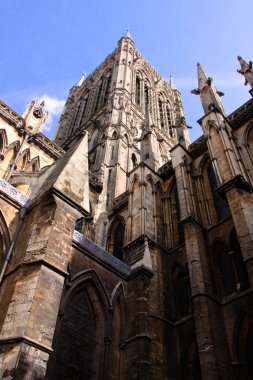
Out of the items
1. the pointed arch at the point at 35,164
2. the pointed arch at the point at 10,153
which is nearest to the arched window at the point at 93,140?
the pointed arch at the point at 35,164

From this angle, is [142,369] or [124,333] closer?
[142,369]

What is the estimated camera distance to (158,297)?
11914mm

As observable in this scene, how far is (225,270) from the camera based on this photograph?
11547 mm

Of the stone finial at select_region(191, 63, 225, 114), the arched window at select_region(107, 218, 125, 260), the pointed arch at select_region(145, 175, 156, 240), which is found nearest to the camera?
the pointed arch at select_region(145, 175, 156, 240)

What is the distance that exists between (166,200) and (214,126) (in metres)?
3.77

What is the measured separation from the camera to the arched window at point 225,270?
1097cm

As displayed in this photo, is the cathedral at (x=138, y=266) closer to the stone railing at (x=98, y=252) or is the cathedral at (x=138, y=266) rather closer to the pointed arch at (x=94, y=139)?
the stone railing at (x=98, y=252)

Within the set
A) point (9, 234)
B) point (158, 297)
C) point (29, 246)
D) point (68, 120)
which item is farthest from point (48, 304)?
point (68, 120)

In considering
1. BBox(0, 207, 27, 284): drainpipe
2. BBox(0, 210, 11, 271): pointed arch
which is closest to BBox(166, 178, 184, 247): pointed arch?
BBox(0, 207, 27, 284): drainpipe

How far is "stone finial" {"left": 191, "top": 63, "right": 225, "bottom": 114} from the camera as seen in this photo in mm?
15338

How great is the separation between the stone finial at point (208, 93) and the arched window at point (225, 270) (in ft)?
19.7

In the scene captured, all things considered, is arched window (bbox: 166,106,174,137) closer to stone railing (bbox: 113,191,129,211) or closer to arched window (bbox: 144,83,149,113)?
arched window (bbox: 144,83,149,113)

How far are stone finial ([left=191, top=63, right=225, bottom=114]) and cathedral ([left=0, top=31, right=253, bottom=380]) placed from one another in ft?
0.19

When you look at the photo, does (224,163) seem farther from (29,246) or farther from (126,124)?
(126,124)
